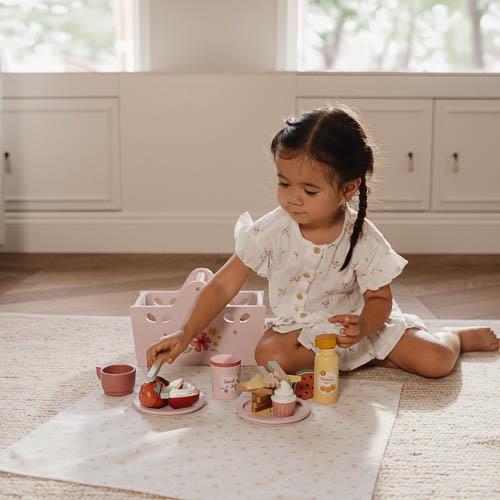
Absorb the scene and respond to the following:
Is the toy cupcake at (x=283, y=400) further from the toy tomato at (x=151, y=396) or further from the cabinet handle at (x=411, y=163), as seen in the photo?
the cabinet handle at (x=411, y=163)

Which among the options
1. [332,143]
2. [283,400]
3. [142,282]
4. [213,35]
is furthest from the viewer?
[213,35]

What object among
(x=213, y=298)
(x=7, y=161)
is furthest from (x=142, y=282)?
(x=213, y=298)

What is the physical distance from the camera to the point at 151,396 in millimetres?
1281

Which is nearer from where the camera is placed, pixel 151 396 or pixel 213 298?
pixel 151 396

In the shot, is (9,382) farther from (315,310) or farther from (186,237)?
(186,237)

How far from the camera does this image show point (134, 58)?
2951mm

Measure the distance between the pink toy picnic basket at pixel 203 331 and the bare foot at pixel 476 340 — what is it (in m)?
0.45

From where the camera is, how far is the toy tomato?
1281mm

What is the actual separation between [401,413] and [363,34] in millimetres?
2064

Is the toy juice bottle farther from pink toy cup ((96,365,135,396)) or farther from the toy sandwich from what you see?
pink toy cup ((96,365,135,396))

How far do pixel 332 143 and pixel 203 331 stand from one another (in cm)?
49

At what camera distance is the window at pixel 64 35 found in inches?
119

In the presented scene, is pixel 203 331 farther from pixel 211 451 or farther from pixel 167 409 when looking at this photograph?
pixel 211 451

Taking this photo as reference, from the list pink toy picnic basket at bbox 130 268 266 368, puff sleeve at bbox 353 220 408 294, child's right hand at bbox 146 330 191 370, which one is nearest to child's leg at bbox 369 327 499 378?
puff sleeve at bbox 353 220 408 294
